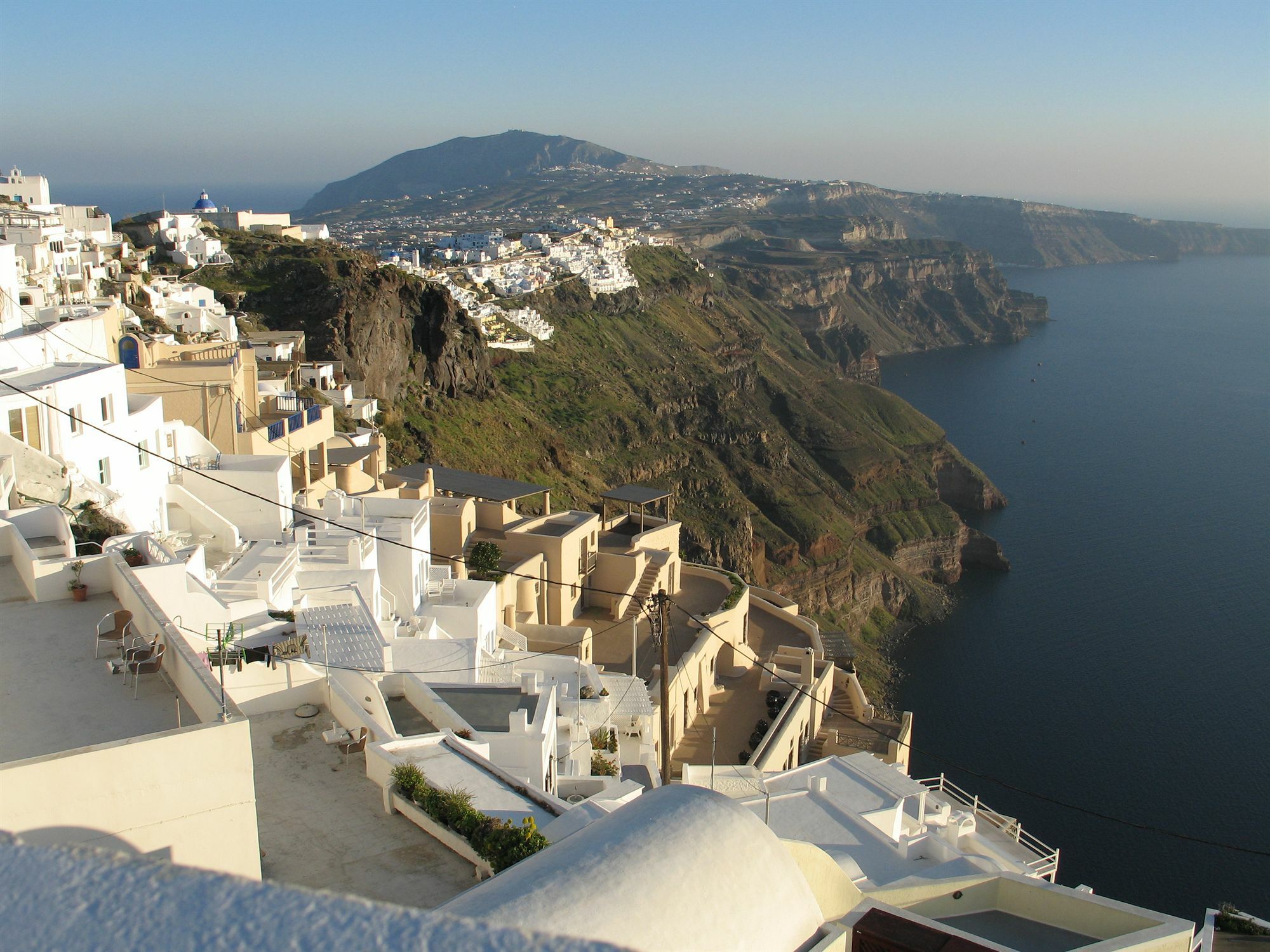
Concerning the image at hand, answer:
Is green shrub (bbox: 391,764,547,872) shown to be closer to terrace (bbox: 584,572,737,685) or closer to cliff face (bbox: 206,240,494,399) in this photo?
terrace (bbox: 584,572,737,685)

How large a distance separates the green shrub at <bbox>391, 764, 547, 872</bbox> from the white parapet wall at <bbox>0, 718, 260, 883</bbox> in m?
1.43

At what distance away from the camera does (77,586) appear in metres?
8.31

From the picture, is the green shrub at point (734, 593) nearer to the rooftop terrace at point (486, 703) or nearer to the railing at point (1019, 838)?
the railing at point (1019, 838)

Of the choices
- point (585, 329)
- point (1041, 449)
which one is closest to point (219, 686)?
point (585, 329)

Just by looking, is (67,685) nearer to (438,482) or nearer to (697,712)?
(697,712)

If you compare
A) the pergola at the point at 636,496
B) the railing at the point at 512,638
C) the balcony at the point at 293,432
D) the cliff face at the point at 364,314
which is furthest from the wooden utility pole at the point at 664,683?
the cliff face at the point at 364,314

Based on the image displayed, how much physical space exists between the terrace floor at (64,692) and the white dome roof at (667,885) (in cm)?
352

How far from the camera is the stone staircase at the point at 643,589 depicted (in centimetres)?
2202

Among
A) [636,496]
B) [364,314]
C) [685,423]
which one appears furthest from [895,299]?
[636,496]

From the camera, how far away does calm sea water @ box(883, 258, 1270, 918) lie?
29.5m

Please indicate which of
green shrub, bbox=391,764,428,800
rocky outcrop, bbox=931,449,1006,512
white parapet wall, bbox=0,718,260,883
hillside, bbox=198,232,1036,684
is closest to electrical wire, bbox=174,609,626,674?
green shrub, bbox=391,764,428,800

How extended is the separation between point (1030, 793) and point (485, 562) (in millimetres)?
20027

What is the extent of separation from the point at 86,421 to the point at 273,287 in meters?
24.4

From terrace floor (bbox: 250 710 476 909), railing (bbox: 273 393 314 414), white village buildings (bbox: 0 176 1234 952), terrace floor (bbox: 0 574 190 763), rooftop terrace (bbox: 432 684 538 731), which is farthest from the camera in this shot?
railing (bbox: 273 393 314 414)
